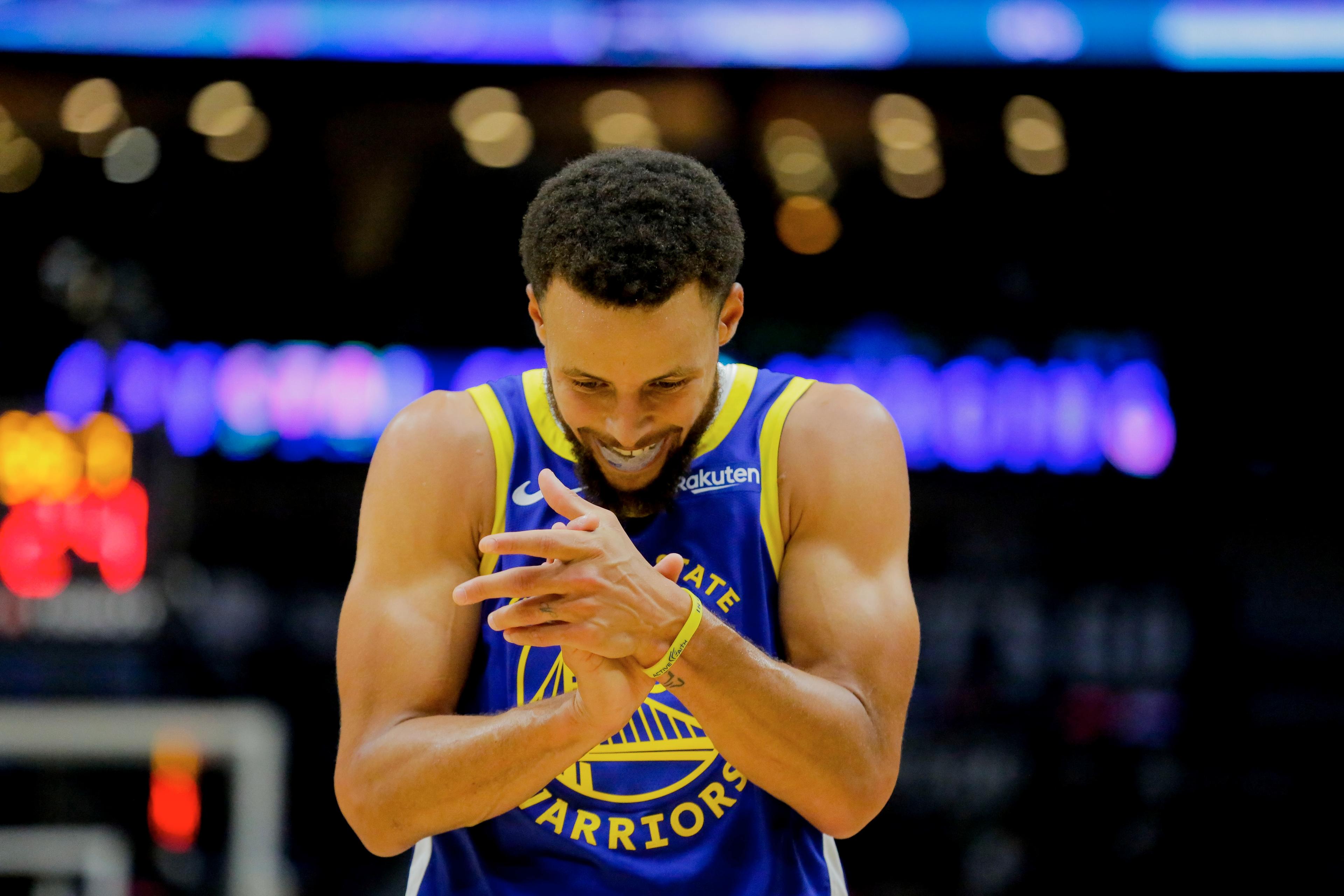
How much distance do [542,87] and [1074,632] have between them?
410 cm

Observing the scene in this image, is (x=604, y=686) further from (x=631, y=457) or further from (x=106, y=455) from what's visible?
(x=106, y=455)

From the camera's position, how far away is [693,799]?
79.2 inches

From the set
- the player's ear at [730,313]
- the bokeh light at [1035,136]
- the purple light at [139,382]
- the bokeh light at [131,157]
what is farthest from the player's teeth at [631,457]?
the bokeh light at [131,157]

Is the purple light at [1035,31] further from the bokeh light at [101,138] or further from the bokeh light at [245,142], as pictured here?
the bokeh light at [101,138]

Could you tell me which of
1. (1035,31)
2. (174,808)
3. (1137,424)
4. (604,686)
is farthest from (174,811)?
(1035,31)

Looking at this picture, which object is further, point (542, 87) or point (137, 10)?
point (542, 87)

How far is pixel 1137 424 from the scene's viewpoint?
22.8 feet

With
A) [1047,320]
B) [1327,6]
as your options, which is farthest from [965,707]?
[1327,6]

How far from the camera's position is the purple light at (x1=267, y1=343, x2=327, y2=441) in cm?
696

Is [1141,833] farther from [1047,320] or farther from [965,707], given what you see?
[1047,320]

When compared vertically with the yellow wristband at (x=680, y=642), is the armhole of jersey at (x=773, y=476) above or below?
above

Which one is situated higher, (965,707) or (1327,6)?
(1327,6)

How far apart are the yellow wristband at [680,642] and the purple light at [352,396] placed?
548 centimetres

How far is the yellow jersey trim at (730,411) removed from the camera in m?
2.16
